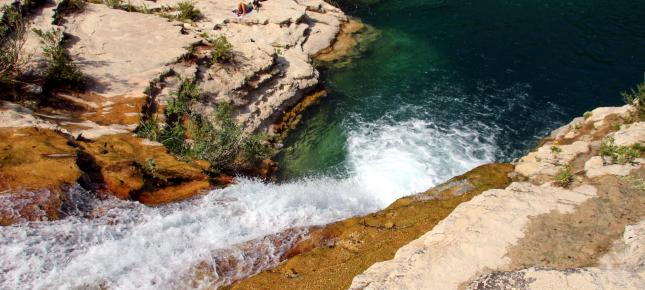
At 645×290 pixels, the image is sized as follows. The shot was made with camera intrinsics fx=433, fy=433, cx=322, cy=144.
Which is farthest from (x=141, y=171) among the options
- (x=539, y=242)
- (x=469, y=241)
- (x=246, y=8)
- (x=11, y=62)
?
(x=246, y=8)

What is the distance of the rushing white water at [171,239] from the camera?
7738mm

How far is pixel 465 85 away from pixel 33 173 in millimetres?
18345

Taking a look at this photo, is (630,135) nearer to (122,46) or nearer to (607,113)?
(607,113)

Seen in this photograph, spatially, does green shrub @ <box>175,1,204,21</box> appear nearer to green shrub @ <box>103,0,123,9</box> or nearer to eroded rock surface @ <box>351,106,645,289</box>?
green shrub @ <box>103,0,123,9</box>

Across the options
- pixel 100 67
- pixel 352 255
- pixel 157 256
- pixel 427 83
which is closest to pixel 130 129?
pixel 100 67

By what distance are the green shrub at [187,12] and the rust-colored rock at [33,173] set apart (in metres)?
13.2

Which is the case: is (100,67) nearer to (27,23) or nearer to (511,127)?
(27,23)

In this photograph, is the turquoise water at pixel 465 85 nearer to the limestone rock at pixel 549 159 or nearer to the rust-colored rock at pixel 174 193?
the limestone rock at pixel 549 159

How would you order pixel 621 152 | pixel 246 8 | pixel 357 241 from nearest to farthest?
pixel 357 241 < pixel 621 152 < pixel 246 8

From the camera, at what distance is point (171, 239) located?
29.5 feet

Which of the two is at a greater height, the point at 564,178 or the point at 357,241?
the point at 564,178

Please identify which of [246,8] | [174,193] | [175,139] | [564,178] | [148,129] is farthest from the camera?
[246,8]

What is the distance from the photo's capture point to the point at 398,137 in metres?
17.9

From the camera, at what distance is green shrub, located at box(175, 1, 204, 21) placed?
862 inches
